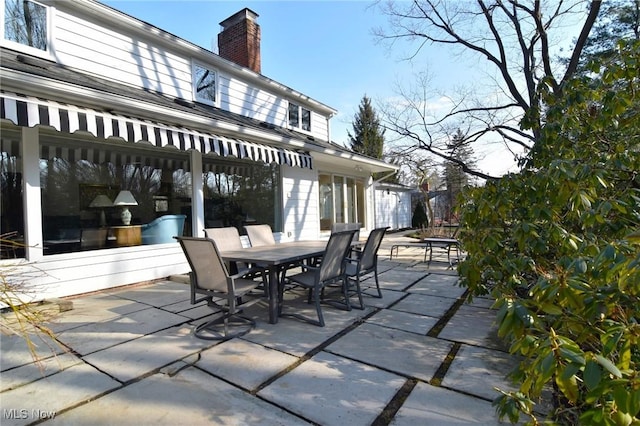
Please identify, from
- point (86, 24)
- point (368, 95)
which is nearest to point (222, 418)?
point (86, 24)

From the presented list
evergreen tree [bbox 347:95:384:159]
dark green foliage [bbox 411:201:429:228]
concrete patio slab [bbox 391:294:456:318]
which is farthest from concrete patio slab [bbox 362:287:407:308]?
evergreen tree [bbox 347:95:384:159]

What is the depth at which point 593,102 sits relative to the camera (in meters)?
3.48

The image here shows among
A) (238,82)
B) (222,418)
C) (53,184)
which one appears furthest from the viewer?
(238,82)

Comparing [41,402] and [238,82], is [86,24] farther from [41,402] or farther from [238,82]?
[41,402]

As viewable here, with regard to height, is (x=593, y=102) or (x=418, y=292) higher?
(x=593, y=102)

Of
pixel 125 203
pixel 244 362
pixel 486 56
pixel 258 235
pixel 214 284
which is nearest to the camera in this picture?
pixel 244 362

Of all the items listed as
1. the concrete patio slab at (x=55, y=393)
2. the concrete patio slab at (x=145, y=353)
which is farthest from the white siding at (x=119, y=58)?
the concrete patio slab at (x=55, y=393)

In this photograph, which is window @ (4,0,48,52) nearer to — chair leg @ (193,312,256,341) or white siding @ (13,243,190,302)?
white siding @ (13,243,190,302)

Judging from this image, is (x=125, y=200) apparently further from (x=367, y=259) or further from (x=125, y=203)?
(x=367, y=259)

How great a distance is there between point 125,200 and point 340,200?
26.7 ft

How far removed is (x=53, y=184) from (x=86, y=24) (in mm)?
3373

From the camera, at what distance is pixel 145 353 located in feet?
10.4

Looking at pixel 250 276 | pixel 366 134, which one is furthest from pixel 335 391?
pixel 366 134

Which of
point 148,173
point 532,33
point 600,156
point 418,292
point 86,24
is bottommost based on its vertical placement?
point 418,292
